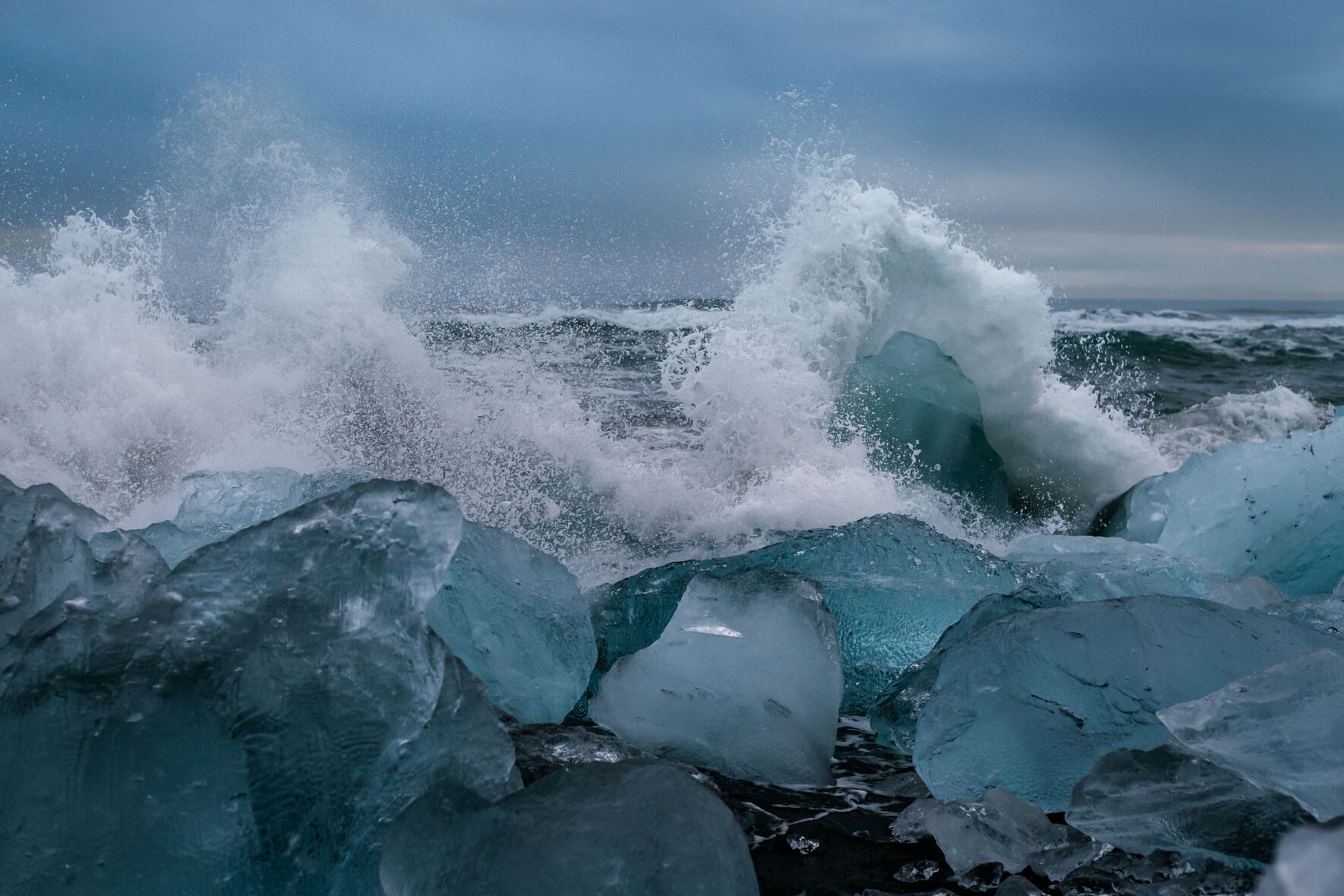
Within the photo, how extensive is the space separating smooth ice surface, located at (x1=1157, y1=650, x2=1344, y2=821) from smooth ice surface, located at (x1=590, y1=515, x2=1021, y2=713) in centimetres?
89

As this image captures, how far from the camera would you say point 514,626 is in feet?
7.43

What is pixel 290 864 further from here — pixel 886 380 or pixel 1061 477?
pixel 1061 477

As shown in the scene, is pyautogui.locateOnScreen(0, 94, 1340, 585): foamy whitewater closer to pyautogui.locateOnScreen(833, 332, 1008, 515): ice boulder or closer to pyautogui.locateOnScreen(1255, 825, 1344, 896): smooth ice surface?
pyautogui.locateOnScreen(833, 332, 1008, 515): ice boulder

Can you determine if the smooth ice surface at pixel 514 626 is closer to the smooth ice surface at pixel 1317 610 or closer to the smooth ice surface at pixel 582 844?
the smooth ice surface at pixel 582 844

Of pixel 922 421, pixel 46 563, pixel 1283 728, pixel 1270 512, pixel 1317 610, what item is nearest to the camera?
pixel 1283 728

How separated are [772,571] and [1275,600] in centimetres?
128

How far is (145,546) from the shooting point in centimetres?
170

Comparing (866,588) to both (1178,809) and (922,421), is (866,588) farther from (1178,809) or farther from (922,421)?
(922,421)

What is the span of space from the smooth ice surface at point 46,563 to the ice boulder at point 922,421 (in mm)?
3757

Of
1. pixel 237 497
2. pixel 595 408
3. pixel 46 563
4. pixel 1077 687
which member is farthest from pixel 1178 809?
pixel 595 408

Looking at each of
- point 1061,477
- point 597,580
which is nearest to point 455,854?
point 597,580

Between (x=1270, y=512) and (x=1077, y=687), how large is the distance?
167cm

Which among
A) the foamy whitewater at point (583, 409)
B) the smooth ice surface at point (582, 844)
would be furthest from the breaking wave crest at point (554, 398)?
the smooth ice surface at point (582, 844)

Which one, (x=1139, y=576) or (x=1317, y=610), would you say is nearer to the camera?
(x=1317, y=610)
